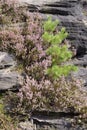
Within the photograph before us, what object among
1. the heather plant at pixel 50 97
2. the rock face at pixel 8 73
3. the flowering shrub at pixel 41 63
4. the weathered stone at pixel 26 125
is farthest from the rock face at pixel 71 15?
the weathered stone at pixel 26 125

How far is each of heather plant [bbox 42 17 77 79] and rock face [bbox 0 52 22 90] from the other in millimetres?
1038

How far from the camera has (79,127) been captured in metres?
9.21

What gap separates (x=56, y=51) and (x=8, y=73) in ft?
5.82

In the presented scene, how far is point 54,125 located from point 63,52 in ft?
8.45

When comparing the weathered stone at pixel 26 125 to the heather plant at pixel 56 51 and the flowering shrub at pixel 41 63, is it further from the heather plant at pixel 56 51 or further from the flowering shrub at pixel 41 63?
the heather plant at pixel 56 51

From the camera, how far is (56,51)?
34.1 feet

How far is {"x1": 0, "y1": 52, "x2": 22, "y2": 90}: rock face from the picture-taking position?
9.45 m

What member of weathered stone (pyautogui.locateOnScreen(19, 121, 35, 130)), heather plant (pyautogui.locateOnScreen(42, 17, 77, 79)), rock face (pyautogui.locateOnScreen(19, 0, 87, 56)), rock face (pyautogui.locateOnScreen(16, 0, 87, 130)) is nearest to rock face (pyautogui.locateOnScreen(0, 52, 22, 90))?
heather plant (pyautogui.locateOnScreen(42, 17, 77, 79))

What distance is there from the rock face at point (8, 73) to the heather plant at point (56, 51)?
3.41 feet

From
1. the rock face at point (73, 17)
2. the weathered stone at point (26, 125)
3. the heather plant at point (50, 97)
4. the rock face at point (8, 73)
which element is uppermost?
the rock face at point (73, 17)

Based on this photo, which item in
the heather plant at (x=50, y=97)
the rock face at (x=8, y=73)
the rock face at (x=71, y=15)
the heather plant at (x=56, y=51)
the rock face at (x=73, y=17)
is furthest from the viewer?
the rock face at (x=71, y=15)

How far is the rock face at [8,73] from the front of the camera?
9.45 m

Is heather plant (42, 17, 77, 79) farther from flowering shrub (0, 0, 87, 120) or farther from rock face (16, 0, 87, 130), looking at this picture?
rock face (16, 0, 87, 130)

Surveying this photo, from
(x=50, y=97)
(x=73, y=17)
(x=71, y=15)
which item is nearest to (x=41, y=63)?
(x=50, y=97)
